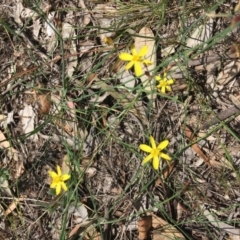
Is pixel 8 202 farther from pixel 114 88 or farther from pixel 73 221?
pixel 114 88

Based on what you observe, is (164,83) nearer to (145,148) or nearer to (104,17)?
(145,148)

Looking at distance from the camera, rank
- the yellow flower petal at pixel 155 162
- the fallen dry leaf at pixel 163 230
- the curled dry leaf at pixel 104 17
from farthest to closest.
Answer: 1. the curled dry leaf at pixel 104 17
2. the fallen dry leaf at pixel 163 230
3. the yellow flower petal at pixel 155 162

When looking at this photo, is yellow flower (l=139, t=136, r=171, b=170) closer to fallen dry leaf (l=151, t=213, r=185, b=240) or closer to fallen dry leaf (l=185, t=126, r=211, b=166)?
fallen dry leaf (l=185, t=126, r=211, b=166)

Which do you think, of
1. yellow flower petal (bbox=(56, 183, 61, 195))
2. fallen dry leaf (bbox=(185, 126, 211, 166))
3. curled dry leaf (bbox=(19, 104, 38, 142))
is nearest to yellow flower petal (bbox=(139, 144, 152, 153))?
fallen dry leaf (bbox=(185, 126, 211, 166))

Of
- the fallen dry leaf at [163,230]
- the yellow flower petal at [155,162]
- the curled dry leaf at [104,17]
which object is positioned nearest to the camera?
the yellow flower petal at [155,162]

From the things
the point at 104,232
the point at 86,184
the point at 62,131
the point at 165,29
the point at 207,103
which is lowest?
the point at 104,232

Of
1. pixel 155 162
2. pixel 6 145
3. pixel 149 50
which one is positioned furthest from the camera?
pixel 6 145

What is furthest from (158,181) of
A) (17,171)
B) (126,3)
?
(126,3)

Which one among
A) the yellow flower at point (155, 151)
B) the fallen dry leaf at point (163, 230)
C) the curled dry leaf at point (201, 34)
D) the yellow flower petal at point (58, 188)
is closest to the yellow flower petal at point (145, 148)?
the yellow flower at point (155, 151)

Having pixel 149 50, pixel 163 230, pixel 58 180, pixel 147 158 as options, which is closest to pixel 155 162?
pixel 147 158

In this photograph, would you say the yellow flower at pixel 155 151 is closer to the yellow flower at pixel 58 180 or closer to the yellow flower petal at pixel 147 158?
the yellow flower petal at pixel 147 158

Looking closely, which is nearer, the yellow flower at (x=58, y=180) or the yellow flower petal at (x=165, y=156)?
the yellow flower petal at (x=165, y=156)
